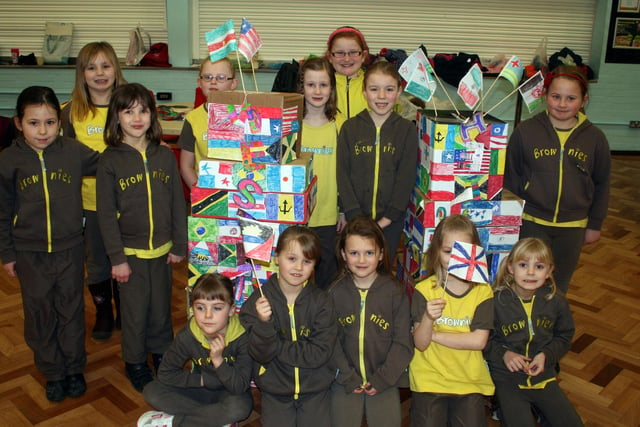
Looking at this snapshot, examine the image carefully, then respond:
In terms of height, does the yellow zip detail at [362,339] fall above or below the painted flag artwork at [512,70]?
below

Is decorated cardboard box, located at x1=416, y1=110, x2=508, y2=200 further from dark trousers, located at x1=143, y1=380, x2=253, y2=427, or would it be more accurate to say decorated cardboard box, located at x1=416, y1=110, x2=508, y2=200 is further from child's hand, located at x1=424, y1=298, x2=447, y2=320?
dark trousers, located at x1=143, y1=380, x2=253, y2=427

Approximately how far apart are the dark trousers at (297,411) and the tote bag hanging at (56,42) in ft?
17.7

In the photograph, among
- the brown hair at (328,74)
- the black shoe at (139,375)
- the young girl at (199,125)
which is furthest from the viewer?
the young girl at (199,125)

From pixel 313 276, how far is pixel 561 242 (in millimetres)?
1198

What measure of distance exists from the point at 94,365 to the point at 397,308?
59.2 inches

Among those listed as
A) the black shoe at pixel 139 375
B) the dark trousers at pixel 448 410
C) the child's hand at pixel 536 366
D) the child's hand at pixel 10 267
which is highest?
the child's hand at pixel 10 267

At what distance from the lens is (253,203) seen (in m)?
2.37

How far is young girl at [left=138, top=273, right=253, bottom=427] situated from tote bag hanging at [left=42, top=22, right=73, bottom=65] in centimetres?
504

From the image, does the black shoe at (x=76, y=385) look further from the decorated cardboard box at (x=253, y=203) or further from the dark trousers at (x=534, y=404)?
the dark trousers at (x=534, y=404)

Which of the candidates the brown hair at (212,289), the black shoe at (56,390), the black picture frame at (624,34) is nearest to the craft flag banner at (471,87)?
the brown hair at (212,289)

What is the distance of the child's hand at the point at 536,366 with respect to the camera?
89.6 inches

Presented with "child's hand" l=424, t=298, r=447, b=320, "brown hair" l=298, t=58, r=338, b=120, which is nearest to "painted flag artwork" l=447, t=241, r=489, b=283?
"child's hand" l=424, t=298, r=447, b=320

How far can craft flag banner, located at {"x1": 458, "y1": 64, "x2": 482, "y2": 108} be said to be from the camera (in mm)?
2514

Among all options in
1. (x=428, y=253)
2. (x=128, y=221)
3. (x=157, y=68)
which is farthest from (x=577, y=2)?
(x=128, y=221)
